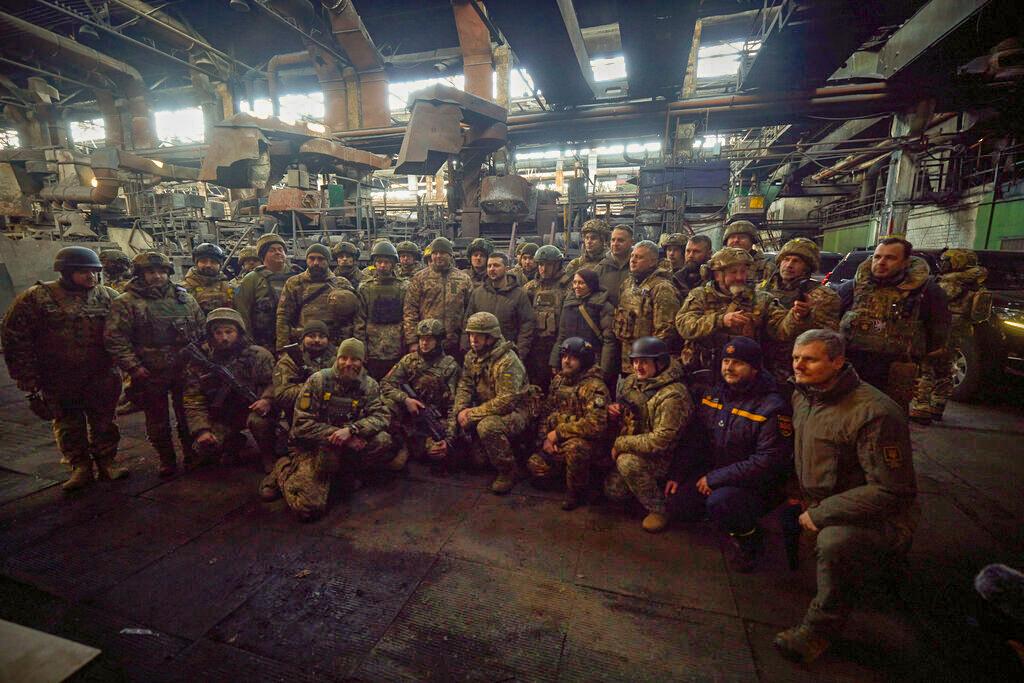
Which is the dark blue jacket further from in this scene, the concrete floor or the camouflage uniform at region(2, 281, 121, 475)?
the camouflage uniform at region(2, 281, 121, 475)

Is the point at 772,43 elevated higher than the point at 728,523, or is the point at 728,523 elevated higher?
the point at 772,43

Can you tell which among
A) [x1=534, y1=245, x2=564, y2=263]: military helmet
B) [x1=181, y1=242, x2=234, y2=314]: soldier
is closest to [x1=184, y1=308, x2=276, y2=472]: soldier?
[x1=181, y1=242, x2=234, y2=314]: soldier

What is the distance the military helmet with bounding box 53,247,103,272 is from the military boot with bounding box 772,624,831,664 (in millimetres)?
6198

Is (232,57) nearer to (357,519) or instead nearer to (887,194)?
(357,519)

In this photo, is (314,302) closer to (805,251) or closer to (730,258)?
(730,258)

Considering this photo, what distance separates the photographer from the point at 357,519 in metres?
3.55

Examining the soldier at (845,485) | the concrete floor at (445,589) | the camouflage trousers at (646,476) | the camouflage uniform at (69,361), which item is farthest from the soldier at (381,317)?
the soldier at (845,485)

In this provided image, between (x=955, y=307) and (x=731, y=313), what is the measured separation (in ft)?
14.7

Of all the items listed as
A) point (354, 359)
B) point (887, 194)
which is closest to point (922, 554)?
point (354, 359)

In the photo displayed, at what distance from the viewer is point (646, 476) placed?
3396mm

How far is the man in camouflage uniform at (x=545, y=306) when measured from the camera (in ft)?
17.2

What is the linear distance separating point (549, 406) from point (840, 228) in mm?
18390

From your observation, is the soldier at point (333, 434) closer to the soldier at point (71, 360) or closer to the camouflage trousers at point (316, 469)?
the camouflage trousers at point (316, 469)

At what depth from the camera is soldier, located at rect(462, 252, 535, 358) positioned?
5094mm
